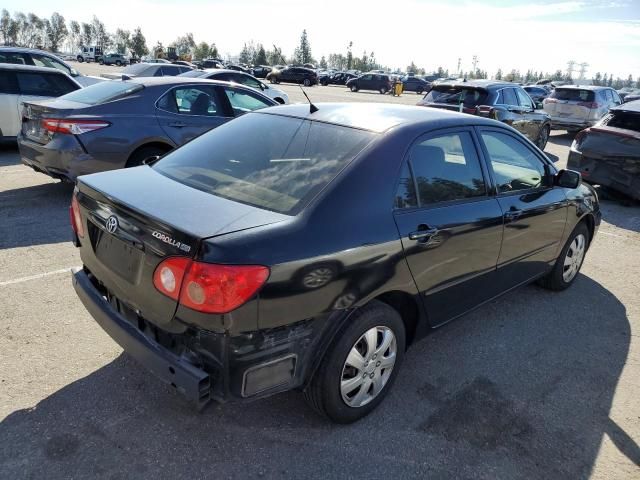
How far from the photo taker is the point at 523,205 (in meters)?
3.63

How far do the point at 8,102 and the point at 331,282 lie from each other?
27.2 ft

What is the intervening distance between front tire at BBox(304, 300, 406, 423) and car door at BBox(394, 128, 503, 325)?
33 centimetres

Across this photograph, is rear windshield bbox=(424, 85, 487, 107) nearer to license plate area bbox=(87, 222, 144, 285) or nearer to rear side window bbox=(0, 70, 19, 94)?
rear side window bbox=(0, 70, 19, 94)

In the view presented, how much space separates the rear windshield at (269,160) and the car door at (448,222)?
1.38ft

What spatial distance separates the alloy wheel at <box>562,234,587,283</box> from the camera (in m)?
4.58

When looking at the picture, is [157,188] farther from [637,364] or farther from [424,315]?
[637,364]

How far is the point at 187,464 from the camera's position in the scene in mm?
2361

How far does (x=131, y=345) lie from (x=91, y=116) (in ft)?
13.7

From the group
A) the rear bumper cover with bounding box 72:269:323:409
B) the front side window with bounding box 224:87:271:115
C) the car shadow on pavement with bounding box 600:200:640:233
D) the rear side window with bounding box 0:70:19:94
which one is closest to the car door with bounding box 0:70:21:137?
the rear side window with bounding box 0:70:19:94

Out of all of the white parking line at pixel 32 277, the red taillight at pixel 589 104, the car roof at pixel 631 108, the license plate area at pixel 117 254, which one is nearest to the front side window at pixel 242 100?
the white parking line at pixel 32 277

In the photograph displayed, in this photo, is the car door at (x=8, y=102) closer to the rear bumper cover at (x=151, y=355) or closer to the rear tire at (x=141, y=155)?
the rear tire at (x=141, y=155)

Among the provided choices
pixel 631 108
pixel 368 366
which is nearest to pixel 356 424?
pixel 368 366

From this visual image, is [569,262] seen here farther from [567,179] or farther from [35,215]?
[35,215]

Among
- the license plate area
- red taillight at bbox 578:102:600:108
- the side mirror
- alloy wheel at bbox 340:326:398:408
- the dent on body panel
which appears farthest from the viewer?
red taillight at bbox 578:102:600:108
